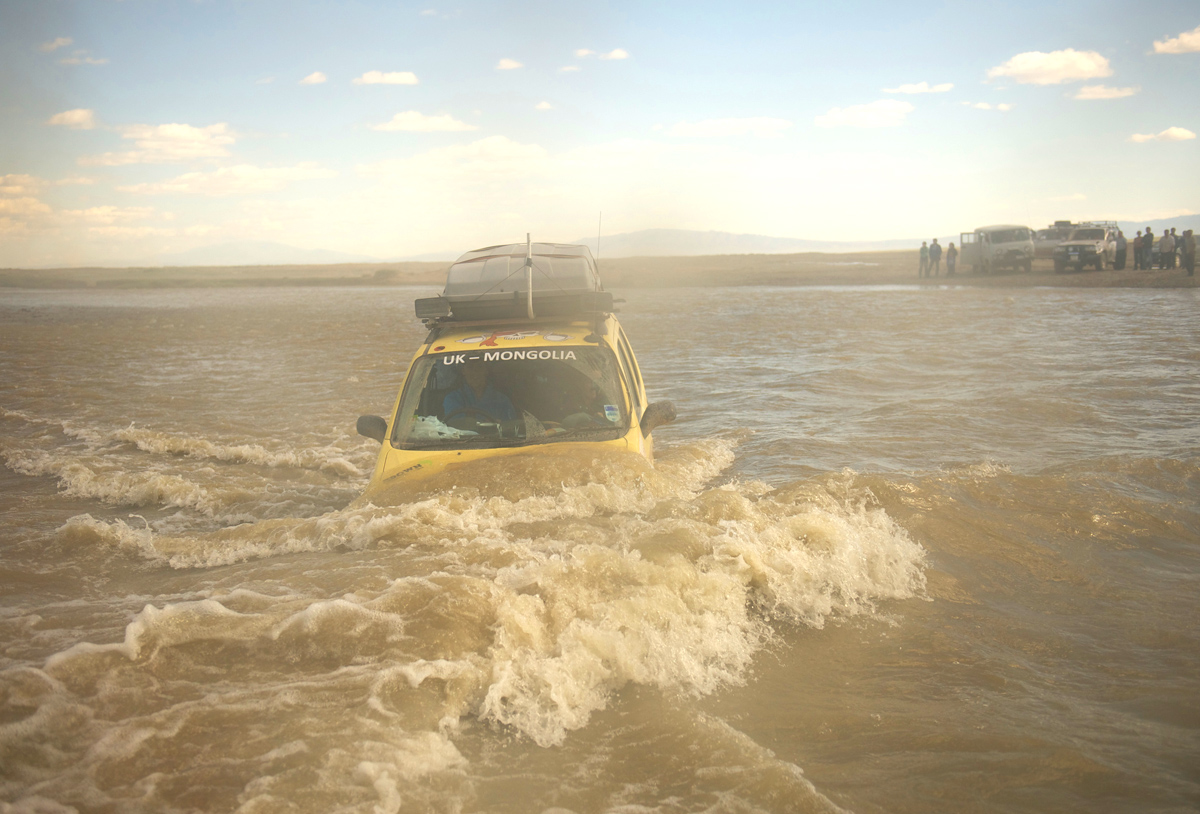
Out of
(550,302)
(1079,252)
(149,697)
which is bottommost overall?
(149,697)

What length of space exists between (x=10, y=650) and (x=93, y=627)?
1.09ft

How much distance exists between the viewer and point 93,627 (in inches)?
144

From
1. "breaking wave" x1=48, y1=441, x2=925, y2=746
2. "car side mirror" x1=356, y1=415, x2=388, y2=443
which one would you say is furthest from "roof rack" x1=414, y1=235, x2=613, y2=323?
"breaking wave" x1=48, y1=441, x2=925, y2=746

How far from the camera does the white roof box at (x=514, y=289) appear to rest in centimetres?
539

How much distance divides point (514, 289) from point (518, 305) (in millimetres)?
188

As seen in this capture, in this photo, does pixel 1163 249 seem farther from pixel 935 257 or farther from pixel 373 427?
pixel 373 427

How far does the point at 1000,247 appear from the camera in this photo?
110 ft

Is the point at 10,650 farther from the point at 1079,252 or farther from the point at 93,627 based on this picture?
the point at 1079,252

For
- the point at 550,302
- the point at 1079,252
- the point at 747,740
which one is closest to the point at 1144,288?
the point at 1079,252

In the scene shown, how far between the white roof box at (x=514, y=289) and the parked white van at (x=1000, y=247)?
32351 millimetres

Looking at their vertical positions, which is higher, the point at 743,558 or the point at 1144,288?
the point at 1144,288

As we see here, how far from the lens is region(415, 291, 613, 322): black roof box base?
5.37 metres

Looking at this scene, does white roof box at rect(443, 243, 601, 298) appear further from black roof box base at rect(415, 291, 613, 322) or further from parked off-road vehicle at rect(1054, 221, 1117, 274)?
parked off-road vehicle at rect(1054, 221, 1117, 274)

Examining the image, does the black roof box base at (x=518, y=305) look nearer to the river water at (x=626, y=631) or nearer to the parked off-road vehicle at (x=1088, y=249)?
the river water at (x=626, y=631)
